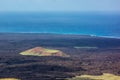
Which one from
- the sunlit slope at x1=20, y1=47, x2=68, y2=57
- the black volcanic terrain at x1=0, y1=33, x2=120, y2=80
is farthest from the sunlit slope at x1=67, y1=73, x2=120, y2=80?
the sunlit slope at x1=20, y1=47, x2=68, y2=57

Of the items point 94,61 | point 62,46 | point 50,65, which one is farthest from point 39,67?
point 62,46

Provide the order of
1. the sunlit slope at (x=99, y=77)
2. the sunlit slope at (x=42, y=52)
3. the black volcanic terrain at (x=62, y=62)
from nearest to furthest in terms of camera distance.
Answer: the sunlit slope at (x=99, y=77) < the black volcanic terrain at (x=62, y=62) < the sunlit slope at (x=42, y=52)

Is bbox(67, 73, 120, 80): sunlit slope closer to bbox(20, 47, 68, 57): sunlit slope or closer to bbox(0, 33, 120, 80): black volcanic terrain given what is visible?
bbox(0, 33, 120, 80): black volcanic terrain

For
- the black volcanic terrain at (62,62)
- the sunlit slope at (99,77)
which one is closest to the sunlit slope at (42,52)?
the black volcanic terrain at (62,62)

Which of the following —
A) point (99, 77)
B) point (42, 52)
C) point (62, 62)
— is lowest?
point (99, 77)

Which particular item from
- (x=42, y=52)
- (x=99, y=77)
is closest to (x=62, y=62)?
(x=42, y=52)

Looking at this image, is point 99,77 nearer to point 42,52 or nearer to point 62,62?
point 62,62

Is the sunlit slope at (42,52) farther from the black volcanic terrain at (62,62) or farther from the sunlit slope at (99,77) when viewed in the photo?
the sunlit slope at (99,77)

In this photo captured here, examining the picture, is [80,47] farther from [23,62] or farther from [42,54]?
[23,62]
